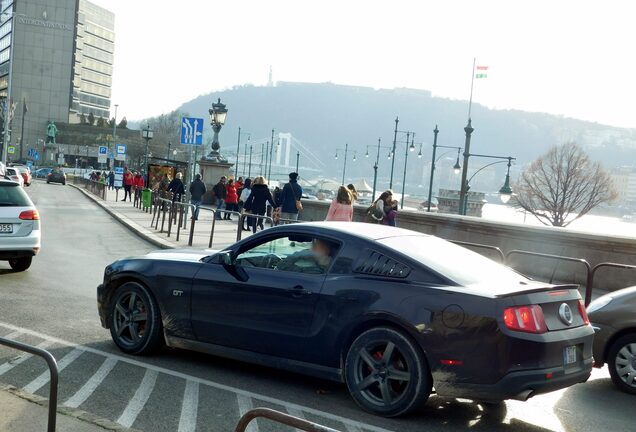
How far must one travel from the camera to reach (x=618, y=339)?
815 cm

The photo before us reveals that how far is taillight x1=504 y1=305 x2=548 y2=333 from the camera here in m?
6.01

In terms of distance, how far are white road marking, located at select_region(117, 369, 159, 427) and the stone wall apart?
8.58m

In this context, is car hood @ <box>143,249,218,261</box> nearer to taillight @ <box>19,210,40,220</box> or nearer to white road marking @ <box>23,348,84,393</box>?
white road marking @ <box>23,348,84,393</box>

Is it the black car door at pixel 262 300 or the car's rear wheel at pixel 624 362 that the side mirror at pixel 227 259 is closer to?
the black car door at pixel 262 300

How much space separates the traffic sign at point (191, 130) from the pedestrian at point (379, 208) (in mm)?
6909

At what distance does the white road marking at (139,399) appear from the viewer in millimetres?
5961

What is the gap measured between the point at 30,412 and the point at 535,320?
366 centimetres

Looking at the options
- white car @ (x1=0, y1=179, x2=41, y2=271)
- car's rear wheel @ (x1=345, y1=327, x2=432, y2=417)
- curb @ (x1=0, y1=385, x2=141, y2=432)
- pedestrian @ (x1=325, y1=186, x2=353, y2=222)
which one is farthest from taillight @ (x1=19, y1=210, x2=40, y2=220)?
car's rear wheel @ (x1=345, y1=327, x2=432, y2=417)

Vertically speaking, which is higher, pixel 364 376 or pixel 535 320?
pixel 535 320

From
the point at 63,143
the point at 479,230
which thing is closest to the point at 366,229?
the point at 479,230

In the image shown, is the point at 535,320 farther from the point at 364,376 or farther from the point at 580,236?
the point at 580,236

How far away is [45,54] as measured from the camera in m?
146

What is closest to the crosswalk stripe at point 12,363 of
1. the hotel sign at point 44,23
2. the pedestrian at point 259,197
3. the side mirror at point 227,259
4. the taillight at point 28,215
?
the side mirror at point 227,259

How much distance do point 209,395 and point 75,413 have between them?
Answer: 1298mm
